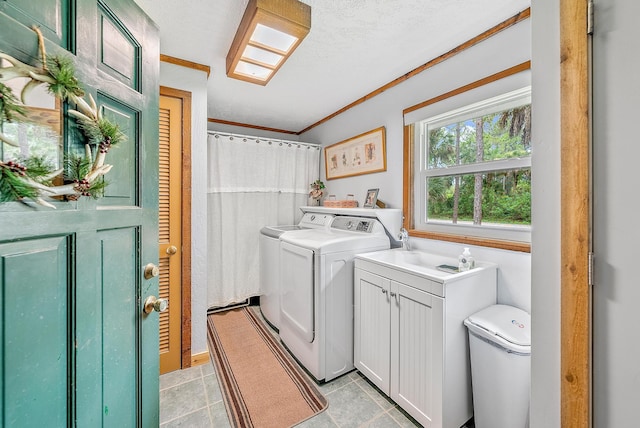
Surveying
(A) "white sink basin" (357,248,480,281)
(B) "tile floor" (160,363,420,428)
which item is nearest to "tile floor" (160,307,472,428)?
(B) "tile floor" (160,363,420,428)

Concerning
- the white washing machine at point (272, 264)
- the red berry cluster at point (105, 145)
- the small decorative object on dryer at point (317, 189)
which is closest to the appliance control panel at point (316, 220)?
the white washing machine at point (272, 264)

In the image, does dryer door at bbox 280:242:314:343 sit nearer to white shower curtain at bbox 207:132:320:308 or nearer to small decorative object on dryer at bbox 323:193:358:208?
small decorative object on dryer at bbox 323:193:358:208

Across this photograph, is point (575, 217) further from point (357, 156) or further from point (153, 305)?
point (357, 156)

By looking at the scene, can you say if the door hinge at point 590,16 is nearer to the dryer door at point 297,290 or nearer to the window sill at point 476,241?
the window sill at point 476,241

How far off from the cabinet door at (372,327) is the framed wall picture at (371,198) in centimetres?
85

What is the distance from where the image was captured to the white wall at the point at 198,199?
2.10m

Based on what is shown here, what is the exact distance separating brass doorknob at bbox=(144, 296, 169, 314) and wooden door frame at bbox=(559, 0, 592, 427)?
134cm

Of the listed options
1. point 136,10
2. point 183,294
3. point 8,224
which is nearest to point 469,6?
point 136,10

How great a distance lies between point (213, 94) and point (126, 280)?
2.35 metres

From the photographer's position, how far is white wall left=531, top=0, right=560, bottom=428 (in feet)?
2.47

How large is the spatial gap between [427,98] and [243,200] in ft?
7.40

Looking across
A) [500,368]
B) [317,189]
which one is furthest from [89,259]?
[317,189]

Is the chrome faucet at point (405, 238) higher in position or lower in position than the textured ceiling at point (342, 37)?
lower

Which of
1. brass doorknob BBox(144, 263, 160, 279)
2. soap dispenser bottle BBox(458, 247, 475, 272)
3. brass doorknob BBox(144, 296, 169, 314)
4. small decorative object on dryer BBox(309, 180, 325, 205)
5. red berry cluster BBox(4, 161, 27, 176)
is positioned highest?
small decorative object on dryer BBox(309, 180, 325, 205)
